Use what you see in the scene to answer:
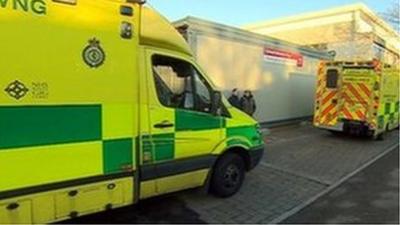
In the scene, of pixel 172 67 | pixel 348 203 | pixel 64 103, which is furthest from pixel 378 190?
pixel 64 103

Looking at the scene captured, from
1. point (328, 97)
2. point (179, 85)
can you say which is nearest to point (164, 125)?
point (179, 85)

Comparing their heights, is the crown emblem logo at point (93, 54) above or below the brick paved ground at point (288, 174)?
above

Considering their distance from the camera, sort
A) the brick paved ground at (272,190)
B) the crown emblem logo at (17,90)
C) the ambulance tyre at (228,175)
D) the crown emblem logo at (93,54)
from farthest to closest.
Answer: the ambulance tyre at (228,175) → the brick paved ground at (272,190) → the crown emblem logo at (93,54) → the crown emblem logo at (17,90)

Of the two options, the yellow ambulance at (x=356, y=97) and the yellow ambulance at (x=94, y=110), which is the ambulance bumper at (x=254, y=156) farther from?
the yellow ambulance at (x=356, y=97)

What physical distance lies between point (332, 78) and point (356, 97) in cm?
91

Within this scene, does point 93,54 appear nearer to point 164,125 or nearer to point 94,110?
point 94,110

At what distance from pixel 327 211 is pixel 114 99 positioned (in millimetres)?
3173

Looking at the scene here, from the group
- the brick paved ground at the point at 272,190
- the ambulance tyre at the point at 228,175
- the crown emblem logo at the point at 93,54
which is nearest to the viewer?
the crown emblem logo at the point at 93,54

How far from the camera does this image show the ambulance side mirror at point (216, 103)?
5.89 m

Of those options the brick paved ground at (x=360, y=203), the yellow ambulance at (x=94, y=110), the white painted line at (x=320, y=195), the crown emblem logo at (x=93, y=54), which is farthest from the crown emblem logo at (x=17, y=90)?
the brick paved ground at (x=360, y=203)

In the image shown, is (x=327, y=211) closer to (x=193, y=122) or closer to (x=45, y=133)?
(x=193, y=122)

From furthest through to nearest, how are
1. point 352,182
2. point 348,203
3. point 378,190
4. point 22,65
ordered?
point 352,182
point 378,190
point 348,203
point 22,65

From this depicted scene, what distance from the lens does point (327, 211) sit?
Result: 19.2 feet

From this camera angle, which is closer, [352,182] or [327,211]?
[327,211]
